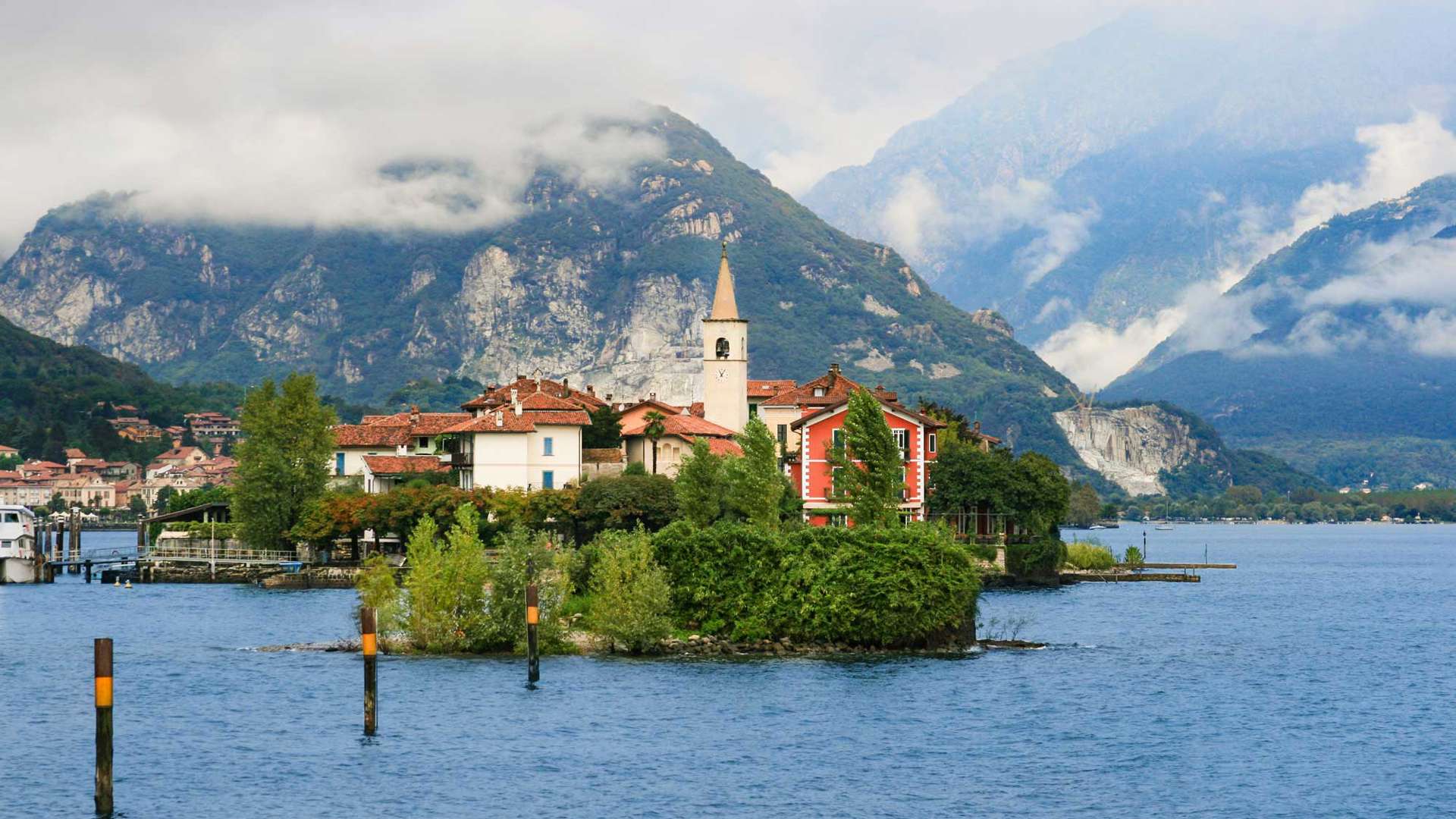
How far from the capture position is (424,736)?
52375mm

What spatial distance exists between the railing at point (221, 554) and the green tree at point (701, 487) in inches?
1369

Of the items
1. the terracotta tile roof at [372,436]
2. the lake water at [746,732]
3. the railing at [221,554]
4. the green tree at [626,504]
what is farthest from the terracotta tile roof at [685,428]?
the lake water at [746,732]

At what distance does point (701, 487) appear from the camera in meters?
104

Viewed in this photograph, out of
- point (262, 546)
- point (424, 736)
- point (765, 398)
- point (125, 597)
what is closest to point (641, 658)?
point (424, 736)

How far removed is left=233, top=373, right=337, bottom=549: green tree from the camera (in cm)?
12500

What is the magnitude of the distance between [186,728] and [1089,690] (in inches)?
1200

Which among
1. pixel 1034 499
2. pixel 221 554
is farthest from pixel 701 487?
pixel 221 554

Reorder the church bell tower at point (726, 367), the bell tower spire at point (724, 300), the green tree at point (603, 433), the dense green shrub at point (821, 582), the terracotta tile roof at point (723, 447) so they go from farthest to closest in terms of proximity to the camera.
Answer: the bell tower spire at point (724, 300)
the church bell tower at point (726, 367)
the green tree at point (603, 433)
the terracotta tile roof at point (723, 447)
the dense green shrub at point (821, 582)

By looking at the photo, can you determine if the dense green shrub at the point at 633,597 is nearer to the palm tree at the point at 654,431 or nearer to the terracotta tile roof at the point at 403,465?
the palm tree at the point at 654,431

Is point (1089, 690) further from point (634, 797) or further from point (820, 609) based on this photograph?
point (634, 797)

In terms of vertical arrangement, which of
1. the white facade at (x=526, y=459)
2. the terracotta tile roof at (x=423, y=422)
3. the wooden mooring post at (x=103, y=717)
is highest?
the terracotta tile roof at (x=423, y=422)

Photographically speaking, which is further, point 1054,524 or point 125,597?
point 1054,524

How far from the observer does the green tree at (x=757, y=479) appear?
95.8m

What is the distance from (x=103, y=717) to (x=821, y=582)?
32346 mm
